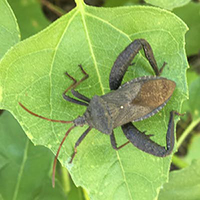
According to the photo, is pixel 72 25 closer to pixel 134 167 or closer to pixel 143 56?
pixel 143 56

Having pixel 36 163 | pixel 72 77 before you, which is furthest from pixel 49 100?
pixel 36 163

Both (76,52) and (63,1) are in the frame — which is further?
(63,1)

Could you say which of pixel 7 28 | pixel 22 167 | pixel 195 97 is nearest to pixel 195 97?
pixel 195 97

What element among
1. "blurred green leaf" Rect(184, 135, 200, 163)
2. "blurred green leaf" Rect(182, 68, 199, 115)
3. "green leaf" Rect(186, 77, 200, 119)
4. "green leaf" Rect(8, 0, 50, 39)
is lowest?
"blurred green leaf" Rect(184, 135, 200, 163)

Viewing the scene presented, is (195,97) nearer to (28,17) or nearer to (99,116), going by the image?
(99,116)

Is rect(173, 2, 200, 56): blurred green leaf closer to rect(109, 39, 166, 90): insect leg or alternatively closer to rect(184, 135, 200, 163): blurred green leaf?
rect(184, 135, 200, 163): blurred green leaf

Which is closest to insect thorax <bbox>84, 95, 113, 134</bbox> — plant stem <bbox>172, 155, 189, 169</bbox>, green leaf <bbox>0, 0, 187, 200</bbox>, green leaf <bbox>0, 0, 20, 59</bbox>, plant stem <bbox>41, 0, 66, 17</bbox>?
green leaf <bbox>0, 0, 187, 200</bbox>
